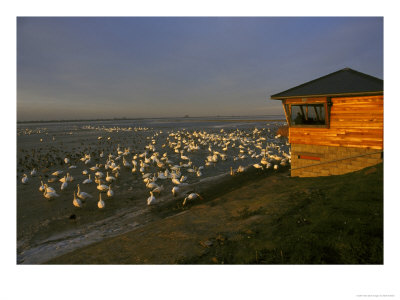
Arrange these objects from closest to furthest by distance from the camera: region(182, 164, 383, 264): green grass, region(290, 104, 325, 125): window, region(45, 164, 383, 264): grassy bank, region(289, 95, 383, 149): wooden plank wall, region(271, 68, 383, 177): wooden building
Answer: region(182, 164, 383, 264): green grass, region(45, 164, 383, 264): grassy bank, region(289, 95, 383, 149): wooden plank wall, region(271, 68, 383, 177): wooden building, region(290, 104, 325, 125): window

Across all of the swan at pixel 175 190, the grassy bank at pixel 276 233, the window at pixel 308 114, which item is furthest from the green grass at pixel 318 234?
the swan at pixel 175 190

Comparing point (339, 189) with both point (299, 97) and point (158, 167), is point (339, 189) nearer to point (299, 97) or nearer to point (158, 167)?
point (299, 97)

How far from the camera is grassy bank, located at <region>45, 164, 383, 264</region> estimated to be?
542 cm

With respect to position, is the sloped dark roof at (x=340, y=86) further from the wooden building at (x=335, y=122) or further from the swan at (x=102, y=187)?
the swan at (x=102, y=187)

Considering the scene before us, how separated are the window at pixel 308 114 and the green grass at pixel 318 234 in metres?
4.40

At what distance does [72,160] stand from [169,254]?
21.4 m

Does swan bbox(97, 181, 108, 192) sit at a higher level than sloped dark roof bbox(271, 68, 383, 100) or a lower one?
lower

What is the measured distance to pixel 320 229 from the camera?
6.02m

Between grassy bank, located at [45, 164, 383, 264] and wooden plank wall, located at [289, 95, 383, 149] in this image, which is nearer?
grassy bank, located at [45, 164, 383, 264]

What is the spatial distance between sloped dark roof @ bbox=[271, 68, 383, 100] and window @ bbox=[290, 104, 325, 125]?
0.88 m

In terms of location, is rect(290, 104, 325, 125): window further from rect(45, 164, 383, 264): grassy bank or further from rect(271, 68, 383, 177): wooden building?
rect(45, 164, 383, 264): grassy bank

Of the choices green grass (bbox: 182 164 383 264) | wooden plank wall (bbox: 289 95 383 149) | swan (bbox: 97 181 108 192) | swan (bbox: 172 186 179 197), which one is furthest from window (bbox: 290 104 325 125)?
swan (bbox: 97 181 108 192)

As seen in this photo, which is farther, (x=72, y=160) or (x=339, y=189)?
(x=72, y=160)
